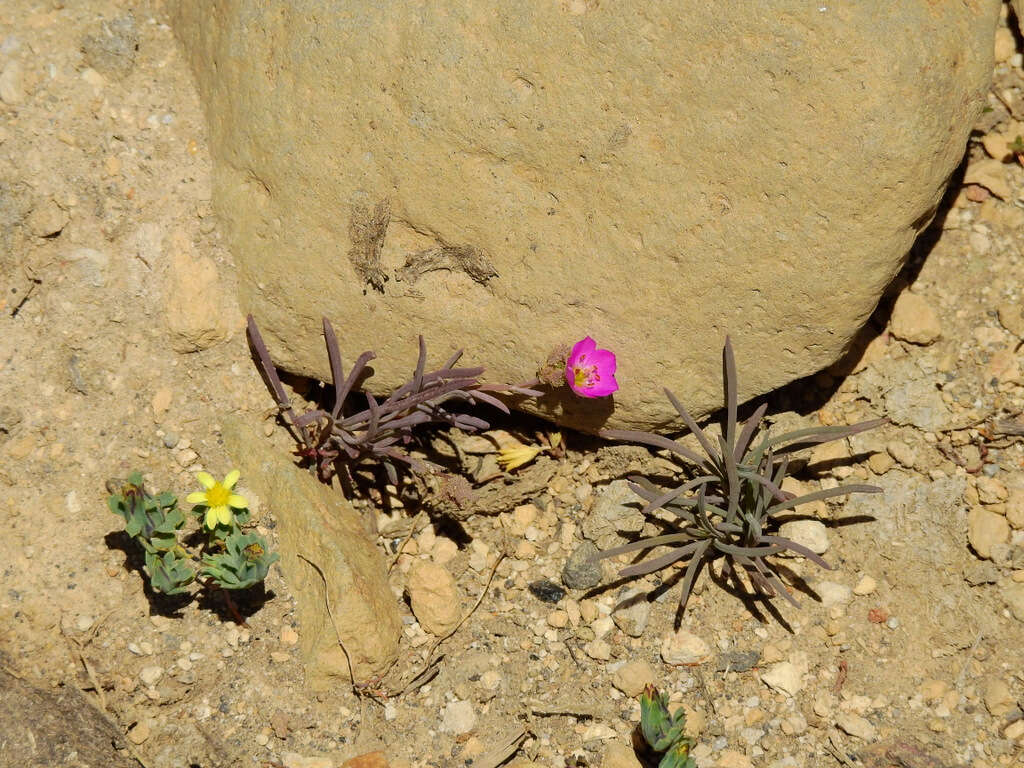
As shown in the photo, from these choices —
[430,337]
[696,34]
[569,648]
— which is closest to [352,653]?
[569,648]

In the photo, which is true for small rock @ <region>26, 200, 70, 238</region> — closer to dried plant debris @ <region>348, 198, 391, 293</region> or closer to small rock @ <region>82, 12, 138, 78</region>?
small rock @ <region>82, 12, 138, 78</region>

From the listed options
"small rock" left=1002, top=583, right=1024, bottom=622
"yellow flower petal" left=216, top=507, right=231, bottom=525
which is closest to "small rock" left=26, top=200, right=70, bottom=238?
"yellow flower petal" left=216, top=507, right=231, bottom=525

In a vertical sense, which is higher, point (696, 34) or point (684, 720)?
point (696, 34)

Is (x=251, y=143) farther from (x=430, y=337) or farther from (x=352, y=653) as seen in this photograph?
(x=352, y=653)

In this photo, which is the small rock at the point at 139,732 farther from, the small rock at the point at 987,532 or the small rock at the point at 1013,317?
the small rock at the point at 1013,317

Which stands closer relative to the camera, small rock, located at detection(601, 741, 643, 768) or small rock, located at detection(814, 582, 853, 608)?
small rock, located at detection(601, 741, 643, 768)

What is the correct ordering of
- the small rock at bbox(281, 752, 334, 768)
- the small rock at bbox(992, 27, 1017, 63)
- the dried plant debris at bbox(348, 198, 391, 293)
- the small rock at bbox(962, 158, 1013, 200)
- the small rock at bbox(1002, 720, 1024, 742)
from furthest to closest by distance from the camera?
the small rock at bbox(992, 27, 1017, 63) < the small rock at bbox(962, 158, 1013, 200) < the dried plant debris at bbox(348, 198, 391, 293) < the small rock at bbox(1002, 720, 1024, 742) < the small rock at bbox(281, 752, 334, 768)
